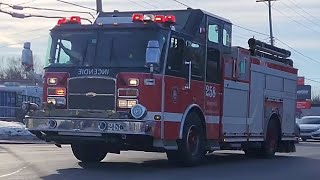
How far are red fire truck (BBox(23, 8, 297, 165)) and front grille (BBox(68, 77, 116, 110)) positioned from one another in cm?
2

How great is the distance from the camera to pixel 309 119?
4084 centimetres

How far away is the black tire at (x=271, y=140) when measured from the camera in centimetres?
1966

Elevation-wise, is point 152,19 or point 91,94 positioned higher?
point 152,19

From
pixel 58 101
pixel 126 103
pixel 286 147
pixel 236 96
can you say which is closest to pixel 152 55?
pixel 126 103

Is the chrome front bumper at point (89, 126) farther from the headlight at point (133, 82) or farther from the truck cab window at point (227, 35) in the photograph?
the truck cab window at point (227, 35)

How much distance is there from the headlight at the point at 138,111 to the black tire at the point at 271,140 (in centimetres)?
732

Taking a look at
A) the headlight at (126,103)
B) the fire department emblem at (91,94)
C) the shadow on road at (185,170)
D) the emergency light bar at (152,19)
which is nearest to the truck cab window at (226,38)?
the shadow on road at (185,170)

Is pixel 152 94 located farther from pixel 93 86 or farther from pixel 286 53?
pixel 286 53

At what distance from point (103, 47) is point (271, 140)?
26.3ft

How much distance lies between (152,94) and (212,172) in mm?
2253

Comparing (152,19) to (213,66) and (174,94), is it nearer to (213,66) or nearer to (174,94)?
(174,94)

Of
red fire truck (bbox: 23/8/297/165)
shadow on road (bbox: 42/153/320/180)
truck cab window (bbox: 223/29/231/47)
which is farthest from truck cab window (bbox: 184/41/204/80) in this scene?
shadow on road (bbox: 42/153/320/180)

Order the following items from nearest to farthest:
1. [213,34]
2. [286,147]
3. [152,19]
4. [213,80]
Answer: [152,19]
[213,80]
[213,34]
[286,147]

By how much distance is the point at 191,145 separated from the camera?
14688 mm
